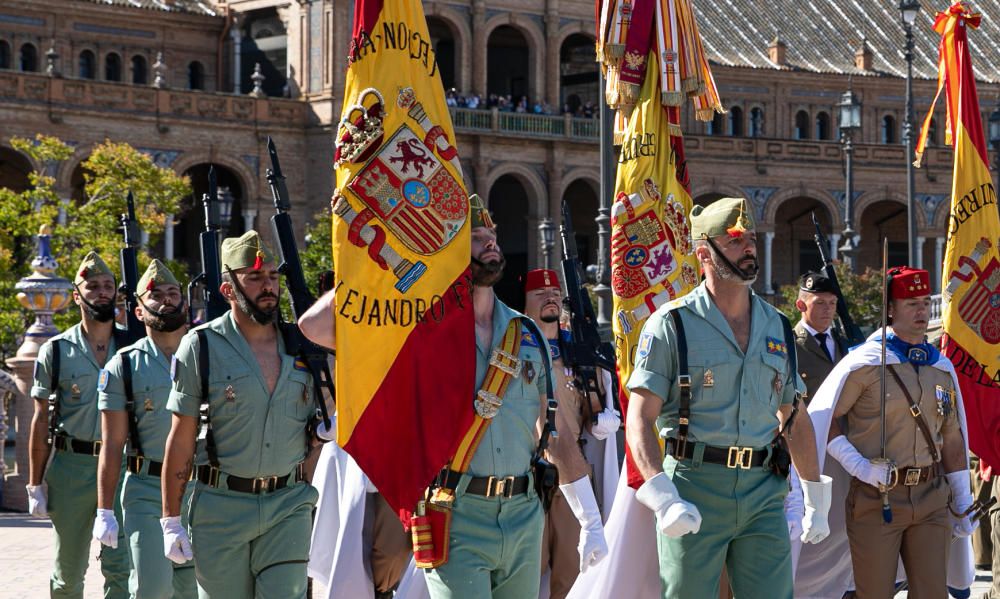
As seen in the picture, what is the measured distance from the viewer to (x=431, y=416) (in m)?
6.67

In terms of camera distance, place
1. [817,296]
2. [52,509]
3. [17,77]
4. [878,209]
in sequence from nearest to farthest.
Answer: [52,509] → [817,296] → [17,77] → [878,209]

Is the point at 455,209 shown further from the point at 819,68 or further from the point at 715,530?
the point at 819,68

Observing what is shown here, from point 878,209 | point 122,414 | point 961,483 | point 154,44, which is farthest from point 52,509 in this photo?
point 878,209

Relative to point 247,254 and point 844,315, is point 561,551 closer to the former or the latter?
point 247,254

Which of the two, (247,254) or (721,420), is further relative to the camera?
(247,254)

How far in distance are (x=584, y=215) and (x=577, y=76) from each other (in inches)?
178

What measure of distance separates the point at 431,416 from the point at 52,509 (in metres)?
3.55

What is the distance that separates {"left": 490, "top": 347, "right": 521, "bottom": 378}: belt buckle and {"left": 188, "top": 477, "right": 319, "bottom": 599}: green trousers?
3.64 ft

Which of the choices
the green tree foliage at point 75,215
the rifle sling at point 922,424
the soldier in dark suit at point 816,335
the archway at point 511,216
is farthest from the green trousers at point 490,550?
the archway at point 511,216

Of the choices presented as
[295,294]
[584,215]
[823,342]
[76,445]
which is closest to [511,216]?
Answer: [584,215]

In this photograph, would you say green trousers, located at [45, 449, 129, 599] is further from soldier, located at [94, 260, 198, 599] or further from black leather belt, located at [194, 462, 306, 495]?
black leather belt, located at [194, 462, 306, 495]

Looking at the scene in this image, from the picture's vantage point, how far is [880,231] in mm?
62062

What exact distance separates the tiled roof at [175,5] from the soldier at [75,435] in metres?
40.6

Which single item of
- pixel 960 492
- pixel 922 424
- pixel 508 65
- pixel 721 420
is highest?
pixel 508 65
